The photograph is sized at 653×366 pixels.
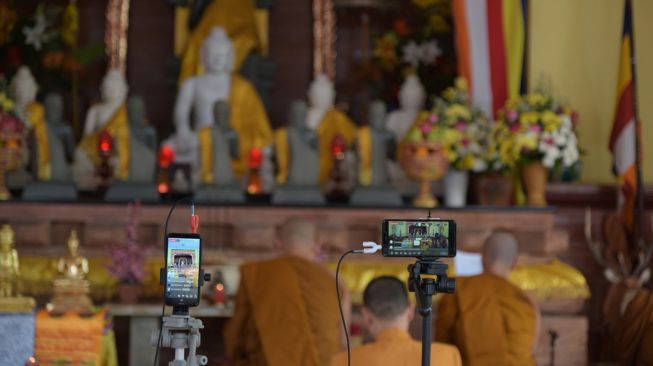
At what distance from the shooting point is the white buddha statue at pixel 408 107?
33.1 ft

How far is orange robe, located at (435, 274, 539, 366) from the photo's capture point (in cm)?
658

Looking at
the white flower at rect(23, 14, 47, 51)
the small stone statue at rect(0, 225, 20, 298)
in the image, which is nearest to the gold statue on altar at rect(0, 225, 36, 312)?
the small stone statue at rect(0, 225, 20, 298)

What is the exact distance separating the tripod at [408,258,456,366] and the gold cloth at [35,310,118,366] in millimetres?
2729

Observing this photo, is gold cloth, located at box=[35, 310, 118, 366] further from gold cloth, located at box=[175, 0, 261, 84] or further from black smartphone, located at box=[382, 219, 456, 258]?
gold cloth, located at box=[175, 0, 261, 84]

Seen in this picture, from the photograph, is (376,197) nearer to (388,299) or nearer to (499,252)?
(499,252)

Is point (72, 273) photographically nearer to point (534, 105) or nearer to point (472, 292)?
point (472, 292)

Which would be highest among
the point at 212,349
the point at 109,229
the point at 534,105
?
the point at 534,105

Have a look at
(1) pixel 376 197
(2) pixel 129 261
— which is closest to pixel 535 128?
(1) pixel 376 197

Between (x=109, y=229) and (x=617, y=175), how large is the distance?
10.4 ft

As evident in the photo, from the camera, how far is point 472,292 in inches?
261

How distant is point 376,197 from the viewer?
8.86 meters

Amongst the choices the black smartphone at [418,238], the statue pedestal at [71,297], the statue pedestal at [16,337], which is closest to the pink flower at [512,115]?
the statue pedestal at [71,297]

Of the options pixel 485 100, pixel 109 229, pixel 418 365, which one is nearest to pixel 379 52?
pixel 485 100

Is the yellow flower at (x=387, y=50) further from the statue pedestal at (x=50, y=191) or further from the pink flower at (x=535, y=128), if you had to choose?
the statue pedestal at (x=50, y=191)
